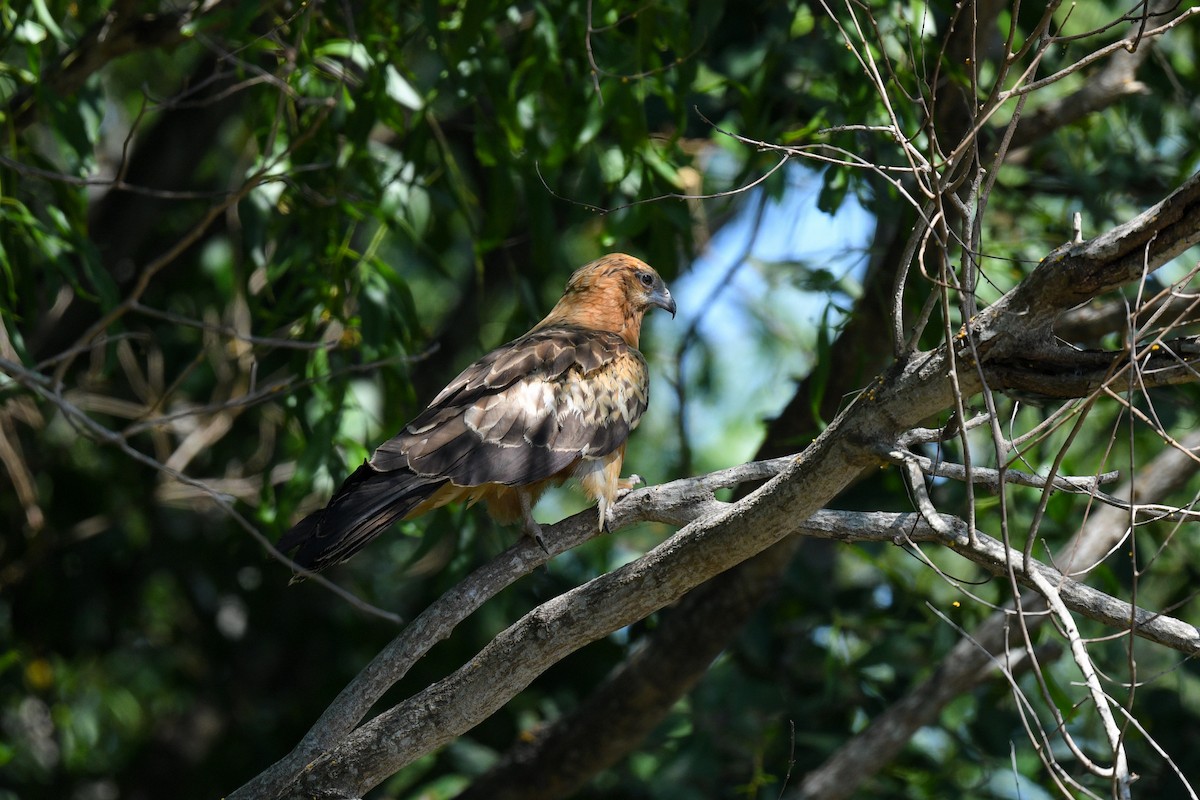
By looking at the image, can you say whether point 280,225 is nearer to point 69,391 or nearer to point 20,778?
point 69,391

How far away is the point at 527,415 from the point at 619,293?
1.30 metres

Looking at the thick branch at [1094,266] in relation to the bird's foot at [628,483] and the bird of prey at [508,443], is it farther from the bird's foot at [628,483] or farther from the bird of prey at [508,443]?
the bird's foot at [628,483]

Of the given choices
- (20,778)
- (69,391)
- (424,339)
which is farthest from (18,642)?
(424,339)

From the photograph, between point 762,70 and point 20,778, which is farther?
point 20,778

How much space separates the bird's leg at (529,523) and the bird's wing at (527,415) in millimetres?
94

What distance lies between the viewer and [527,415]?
4.30 meters

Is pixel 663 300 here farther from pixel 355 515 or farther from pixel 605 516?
pixel 355 515

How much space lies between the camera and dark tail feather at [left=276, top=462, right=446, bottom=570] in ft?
11.6

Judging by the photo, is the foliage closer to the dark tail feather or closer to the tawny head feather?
the tawny head feather

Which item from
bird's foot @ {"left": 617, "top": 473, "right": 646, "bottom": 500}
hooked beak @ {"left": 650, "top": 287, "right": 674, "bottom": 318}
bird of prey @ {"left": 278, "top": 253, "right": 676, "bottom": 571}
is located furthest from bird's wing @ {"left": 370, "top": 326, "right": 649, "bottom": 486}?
hooked beak @ {"left": 650, "top": 287, "right": 674, "bottom": 318}

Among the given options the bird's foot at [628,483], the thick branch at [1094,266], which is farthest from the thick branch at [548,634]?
the bird's foot at [628,483]

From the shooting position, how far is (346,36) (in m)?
5.17

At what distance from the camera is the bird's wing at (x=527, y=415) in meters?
3.99

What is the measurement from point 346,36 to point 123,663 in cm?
500
